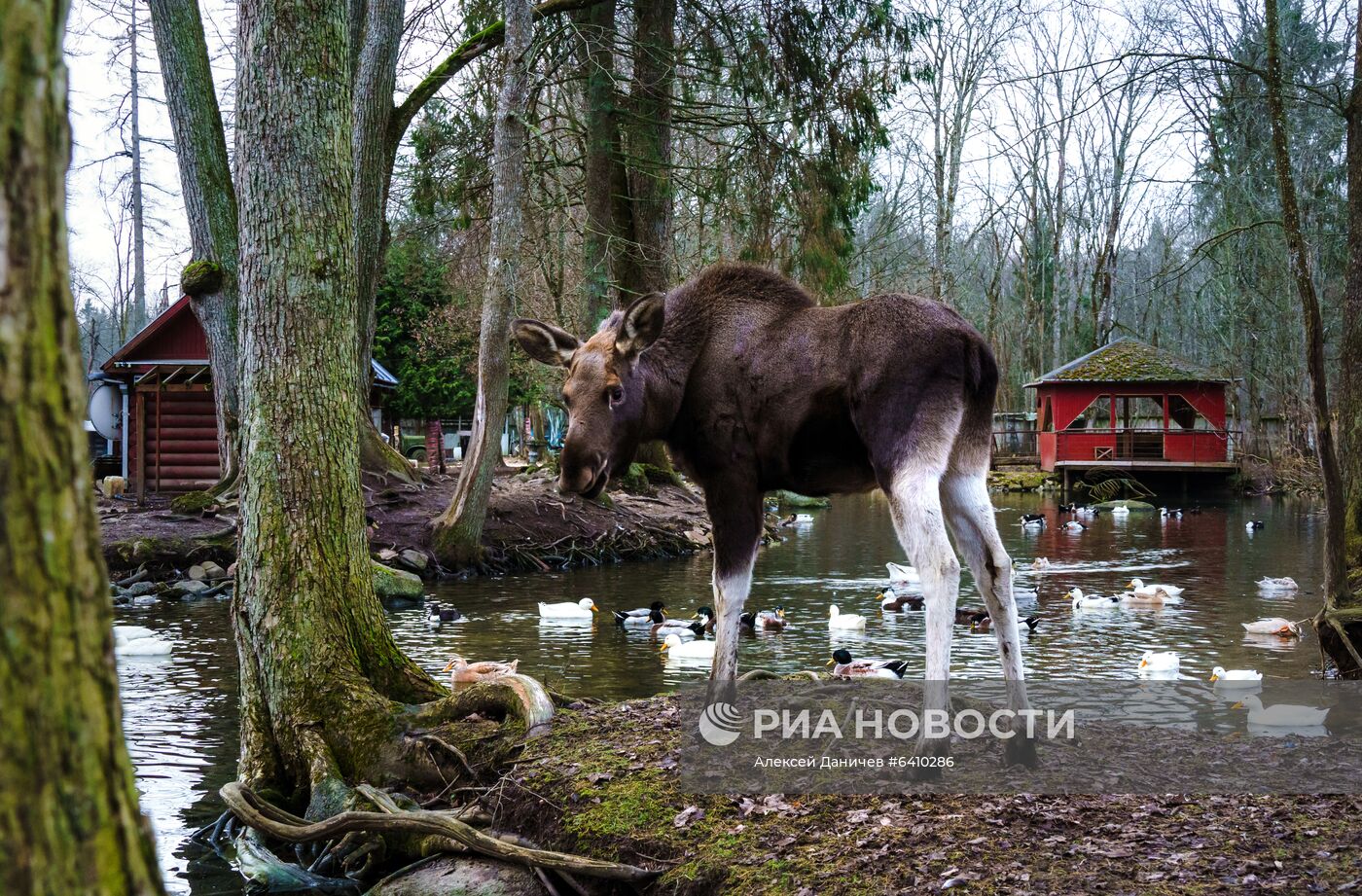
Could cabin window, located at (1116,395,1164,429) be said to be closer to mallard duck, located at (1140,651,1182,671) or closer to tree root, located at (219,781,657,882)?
mallard duck, located at (1140,651,1182,671)

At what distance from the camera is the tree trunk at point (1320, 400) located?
8.12 metres

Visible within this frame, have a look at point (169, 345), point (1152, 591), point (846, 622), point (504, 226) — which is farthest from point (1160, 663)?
point (169, 345)

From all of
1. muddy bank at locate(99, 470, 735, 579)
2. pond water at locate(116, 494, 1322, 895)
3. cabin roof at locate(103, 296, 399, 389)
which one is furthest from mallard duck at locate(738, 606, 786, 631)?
cabin roof at locate(103, 296, 399, 389)

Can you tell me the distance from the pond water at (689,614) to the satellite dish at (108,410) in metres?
14.1

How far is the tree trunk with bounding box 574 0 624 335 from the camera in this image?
62.5 feet

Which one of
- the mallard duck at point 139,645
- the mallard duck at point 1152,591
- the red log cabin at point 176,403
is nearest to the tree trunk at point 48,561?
the mallard duck at point 139,645

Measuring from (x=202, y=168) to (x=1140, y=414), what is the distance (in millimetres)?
44899

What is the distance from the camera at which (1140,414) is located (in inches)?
2041

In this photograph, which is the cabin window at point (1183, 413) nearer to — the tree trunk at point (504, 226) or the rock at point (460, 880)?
the tree trunk at point (504, 226)

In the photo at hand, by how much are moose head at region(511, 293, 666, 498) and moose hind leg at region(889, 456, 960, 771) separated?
146 cm

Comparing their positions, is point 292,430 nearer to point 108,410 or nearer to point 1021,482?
point 108,410

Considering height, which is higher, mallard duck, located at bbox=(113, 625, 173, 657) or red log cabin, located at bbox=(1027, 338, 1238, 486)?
red log cabin, located at bbox=(1027, 338, 1238, 486)

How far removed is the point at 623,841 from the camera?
483cm

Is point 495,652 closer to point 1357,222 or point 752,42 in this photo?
point 1357,222
